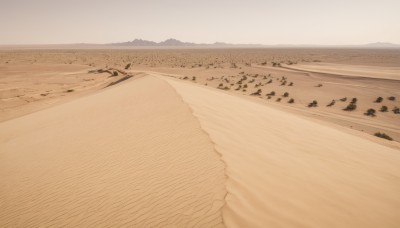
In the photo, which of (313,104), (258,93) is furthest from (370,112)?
(258,93)

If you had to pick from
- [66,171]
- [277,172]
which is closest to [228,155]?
[277,172]

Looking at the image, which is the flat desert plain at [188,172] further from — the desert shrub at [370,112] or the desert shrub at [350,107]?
the desert shrub at [350,107]

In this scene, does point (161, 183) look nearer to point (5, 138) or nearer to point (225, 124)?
point (225, 124)

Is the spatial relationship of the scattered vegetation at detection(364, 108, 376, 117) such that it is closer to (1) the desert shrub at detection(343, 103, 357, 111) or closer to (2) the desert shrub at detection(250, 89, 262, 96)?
(1) the desert shrub at detection(343, 103, 357, 111)

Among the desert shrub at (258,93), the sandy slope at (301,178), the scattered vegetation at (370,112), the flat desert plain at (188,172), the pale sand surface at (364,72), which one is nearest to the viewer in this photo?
the sandy slope at (301,178)

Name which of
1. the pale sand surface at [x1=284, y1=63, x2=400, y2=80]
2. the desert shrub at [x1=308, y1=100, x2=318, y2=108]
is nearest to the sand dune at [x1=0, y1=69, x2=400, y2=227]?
the desert shrub at [x1=308, y1=100, x2=318, y2=108]

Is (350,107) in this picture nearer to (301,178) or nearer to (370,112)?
(370,112)

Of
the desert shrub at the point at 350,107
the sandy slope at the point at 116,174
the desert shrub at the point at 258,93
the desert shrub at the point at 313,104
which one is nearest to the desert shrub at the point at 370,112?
the desert shrub at the point at 350,107
